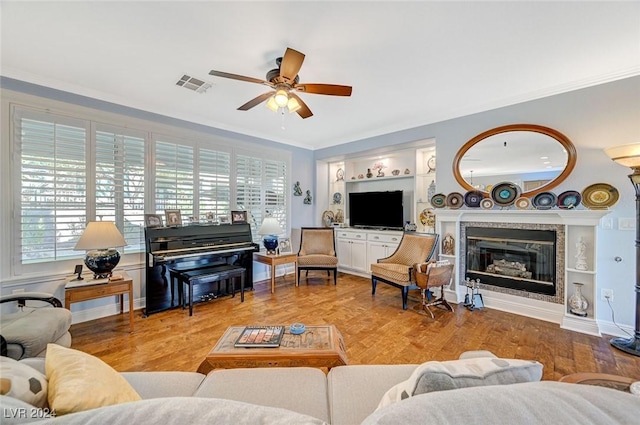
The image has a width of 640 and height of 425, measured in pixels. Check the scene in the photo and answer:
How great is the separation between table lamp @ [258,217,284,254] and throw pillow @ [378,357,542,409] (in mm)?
3380

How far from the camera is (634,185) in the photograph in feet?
7.80

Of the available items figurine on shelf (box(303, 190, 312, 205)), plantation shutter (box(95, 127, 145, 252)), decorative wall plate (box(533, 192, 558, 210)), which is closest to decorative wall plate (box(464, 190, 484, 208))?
decorative wall plate (box(533, 192, 558, 210))

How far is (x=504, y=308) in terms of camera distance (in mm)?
3287

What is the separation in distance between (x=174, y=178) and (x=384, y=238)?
Result: 346 cm

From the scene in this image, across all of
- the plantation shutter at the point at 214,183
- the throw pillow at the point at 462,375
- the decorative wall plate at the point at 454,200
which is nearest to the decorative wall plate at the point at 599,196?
the decorative wall plate at the point at 454,200

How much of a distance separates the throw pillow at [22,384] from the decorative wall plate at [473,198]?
13.1 ft

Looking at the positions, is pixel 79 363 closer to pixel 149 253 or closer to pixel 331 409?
pixel 331 409

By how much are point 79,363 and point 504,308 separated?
13.2 feet

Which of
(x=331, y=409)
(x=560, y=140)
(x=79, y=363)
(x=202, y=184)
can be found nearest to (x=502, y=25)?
(x=560, y=140)

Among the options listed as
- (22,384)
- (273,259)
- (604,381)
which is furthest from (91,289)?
(604,381)

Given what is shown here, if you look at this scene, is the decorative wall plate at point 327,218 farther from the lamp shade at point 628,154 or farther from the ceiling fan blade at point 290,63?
the lamp shade at point 628,154

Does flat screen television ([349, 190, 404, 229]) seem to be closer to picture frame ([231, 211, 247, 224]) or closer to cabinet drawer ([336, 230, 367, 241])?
cabinet drawer ([336, 230, 367, 241])

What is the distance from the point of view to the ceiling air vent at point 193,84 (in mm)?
2732

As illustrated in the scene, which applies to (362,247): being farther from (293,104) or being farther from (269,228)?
(293,104)
